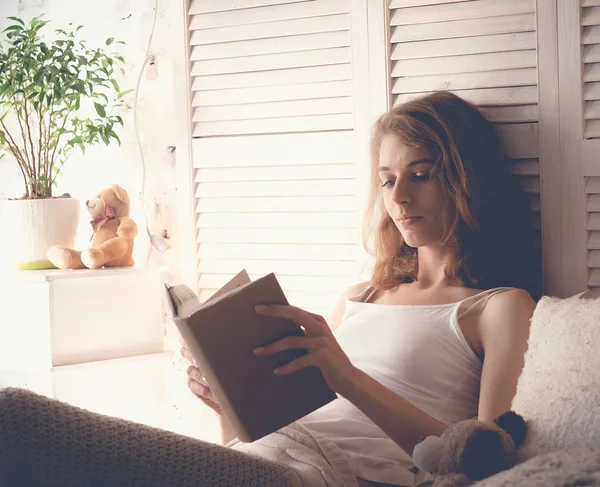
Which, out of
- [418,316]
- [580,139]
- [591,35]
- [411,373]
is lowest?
[411,373]

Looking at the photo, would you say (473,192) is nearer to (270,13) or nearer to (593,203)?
(593,203)

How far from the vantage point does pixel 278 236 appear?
6.41ft

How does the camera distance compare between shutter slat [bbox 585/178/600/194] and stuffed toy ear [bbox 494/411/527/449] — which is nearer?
stuffed toy ear [bbox 494/411/527/449]

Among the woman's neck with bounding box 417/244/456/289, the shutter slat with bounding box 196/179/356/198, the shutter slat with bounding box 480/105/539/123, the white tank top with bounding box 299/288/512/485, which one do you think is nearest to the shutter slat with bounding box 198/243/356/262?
the shutter slat with bounding box 196/179/356/198

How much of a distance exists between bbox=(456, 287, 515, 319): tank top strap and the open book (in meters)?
0.41

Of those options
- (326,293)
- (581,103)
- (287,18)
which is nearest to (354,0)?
(287,18)

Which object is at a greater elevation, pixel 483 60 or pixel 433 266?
pixel 483 60

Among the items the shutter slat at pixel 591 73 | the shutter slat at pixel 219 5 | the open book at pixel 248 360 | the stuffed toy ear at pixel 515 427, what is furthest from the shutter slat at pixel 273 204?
the stuffed toy ear at pixel 515 427

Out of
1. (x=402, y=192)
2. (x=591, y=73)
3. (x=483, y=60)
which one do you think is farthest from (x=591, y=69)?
(x=402, y=192)

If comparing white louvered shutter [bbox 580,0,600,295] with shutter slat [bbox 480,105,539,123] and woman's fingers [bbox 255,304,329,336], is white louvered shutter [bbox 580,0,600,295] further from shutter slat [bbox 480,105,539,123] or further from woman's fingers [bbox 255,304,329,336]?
woman's fingers [bbox 255,304,329,336]

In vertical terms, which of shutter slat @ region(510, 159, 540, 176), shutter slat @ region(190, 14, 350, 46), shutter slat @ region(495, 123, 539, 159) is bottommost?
shutter slat @ region(510, 159, 540, 176)

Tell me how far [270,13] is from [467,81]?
1.77 feet

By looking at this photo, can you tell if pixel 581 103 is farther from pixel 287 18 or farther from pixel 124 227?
pixel 124 227

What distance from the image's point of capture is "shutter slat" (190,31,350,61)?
1.83 m
